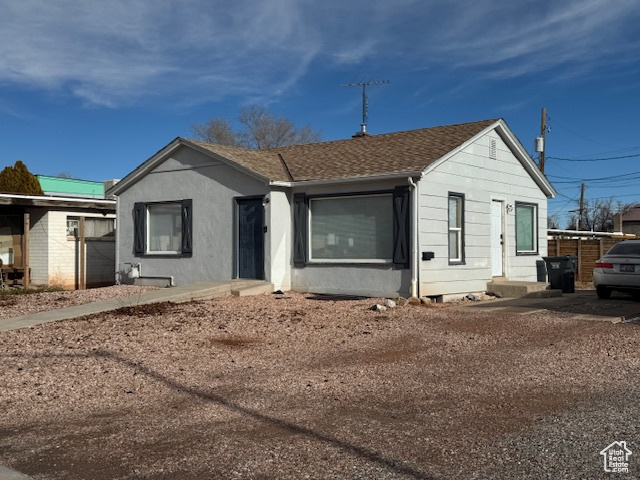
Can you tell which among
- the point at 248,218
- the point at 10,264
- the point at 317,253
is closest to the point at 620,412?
the point at 317,253

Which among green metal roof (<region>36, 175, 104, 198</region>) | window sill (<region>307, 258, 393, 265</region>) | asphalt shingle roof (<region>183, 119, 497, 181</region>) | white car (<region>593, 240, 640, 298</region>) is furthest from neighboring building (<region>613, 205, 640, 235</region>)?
→ window sill (<region>307, 258, 393, 265</region>)

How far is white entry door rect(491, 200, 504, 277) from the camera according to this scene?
16531mm

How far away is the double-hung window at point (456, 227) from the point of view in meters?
15.0

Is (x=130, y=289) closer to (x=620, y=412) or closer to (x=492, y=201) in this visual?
(x=492, y=201)

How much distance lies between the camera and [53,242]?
20.2m

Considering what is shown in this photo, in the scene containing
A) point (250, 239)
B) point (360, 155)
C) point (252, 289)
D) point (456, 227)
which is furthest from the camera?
point (360, 155)

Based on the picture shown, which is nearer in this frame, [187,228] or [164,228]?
[187,228]

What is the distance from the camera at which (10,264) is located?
20.1m

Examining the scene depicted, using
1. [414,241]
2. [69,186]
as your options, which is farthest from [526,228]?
[69,186]

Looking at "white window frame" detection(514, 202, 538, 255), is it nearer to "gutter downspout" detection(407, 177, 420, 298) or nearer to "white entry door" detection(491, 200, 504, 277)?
"white entry door" detection(491, 200, 504, 277)

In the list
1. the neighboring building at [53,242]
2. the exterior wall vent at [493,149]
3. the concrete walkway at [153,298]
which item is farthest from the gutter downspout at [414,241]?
the neighboring building at [53,242]

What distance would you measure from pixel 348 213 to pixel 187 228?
4.73 m

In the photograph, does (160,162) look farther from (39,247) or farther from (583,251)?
(583,251)

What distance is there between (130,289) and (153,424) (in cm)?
1172
